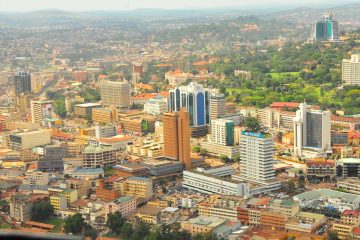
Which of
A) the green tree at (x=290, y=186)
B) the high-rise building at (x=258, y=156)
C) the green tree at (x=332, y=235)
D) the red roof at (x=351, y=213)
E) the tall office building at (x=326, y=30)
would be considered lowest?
the green tree at (x=290, y=186)

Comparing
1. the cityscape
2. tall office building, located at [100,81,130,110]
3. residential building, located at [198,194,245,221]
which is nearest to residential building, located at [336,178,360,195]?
the cityscape

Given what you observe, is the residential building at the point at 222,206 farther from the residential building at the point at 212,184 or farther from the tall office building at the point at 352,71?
the tall office building at the point at 352,71

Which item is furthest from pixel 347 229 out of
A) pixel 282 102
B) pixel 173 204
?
pixel 282 102

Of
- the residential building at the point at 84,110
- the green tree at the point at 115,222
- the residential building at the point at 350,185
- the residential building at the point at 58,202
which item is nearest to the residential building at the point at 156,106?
the residential building at the point at 84,110

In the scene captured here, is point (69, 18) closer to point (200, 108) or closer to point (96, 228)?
point (200, 108)

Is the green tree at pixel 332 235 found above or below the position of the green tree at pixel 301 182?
above

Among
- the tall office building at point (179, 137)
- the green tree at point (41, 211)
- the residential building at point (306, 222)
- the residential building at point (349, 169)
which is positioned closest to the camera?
the residential building at point (306, 222)

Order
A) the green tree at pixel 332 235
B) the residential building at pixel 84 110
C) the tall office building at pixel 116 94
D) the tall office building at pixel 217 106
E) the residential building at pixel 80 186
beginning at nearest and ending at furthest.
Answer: the green tree at pixel 332 235 < the residential building at pixel 80 186 < the tall office building at pixel 217 106 < the residential building at pixel 84 110 < the tall office building at pixel 116 94
